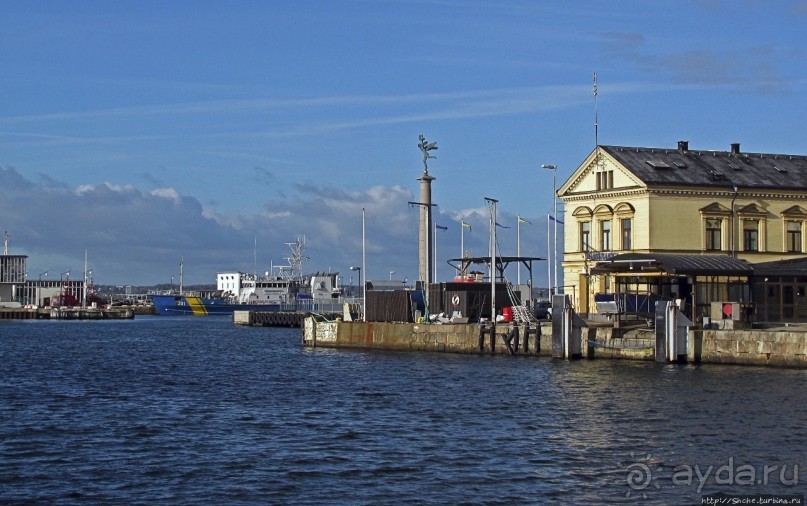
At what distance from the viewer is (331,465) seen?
32125 millimetres

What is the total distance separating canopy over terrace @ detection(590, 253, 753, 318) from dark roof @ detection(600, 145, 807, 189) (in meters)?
6.22

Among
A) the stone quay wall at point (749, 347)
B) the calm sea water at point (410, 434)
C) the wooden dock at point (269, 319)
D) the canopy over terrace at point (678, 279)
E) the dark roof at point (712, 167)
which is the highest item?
the dark roof at point (712, 167)

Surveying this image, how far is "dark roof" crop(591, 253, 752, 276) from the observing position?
65312mm

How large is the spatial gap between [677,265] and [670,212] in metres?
10.0

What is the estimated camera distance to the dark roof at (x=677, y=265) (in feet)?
214

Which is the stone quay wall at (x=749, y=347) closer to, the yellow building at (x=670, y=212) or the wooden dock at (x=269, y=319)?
the yellow building at (x=670, y=212)

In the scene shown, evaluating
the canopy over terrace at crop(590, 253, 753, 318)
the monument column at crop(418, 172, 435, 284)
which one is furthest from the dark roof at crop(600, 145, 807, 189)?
the monument column at crop(418, 172, 435, 284)

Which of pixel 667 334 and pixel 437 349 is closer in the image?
pixel 667 334

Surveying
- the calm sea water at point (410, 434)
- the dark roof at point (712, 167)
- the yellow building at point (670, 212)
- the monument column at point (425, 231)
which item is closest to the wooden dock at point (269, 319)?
the monument column at point (425, 231)

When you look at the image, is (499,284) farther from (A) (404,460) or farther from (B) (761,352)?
(A) (404,460)

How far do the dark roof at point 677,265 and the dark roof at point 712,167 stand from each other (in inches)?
290

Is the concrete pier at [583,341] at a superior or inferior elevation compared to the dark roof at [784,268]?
inferior

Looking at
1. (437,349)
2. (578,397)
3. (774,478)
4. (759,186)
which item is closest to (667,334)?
(578,397)

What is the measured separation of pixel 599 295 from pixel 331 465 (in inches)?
1643
